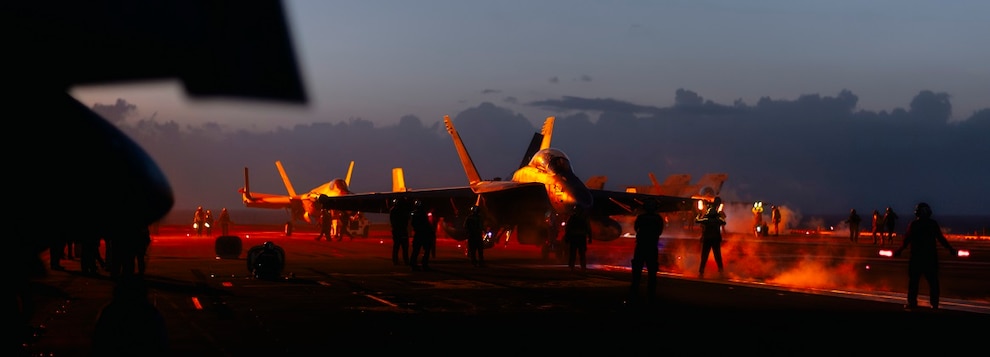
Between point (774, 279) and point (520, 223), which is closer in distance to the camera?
point (774, 279)

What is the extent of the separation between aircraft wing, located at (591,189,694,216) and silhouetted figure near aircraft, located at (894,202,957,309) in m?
18.0

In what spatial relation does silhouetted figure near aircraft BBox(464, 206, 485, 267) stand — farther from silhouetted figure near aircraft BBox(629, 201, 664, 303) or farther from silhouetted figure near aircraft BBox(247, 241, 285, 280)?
silhouetted figure near aircraft BBox(629, 201, 664, 303)

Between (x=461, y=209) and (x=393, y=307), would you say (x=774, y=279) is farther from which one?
(x=461, y=209)

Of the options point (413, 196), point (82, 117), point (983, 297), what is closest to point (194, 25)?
point (82, 117)

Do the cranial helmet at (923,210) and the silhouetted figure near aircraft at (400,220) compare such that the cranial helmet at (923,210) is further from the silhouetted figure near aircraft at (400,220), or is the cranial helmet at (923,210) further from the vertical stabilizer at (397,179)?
the vertical stabilizer at (397,179)

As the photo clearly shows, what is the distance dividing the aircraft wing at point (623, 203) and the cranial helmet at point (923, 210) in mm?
17879

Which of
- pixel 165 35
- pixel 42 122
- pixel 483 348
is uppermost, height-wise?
pixel 165 35

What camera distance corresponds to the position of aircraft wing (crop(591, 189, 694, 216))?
109 feet

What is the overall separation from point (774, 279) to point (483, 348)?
12527 mm

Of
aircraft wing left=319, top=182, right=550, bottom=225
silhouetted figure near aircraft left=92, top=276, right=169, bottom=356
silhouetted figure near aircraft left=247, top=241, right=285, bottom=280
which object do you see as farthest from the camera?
aircraft wing left=319, top=182, right=550, bottom=225

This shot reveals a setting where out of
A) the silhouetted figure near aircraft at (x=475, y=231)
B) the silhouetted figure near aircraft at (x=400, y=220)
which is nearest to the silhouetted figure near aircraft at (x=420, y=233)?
the silhouetted figure near aircraft at (x=400, y=220)

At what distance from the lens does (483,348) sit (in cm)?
1023

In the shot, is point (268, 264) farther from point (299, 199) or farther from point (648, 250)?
point (299, 199)

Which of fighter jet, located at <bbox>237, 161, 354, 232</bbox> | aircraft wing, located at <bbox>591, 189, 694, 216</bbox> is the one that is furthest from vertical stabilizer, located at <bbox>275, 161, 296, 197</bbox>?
aircraft wing, located at <bbox>591, 189, 694, 216</bbox>
